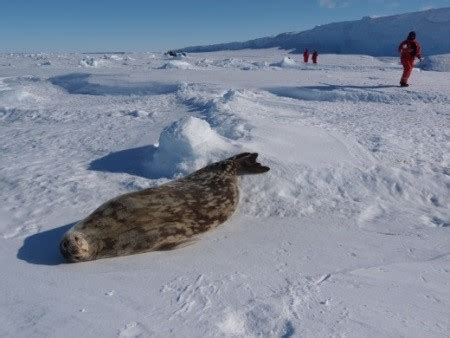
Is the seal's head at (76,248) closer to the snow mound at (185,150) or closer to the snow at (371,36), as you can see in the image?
the snow mound at (185,150)

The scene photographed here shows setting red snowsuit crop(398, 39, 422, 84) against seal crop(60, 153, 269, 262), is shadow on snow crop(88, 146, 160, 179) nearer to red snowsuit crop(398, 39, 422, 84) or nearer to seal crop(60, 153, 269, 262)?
seal crop(60, 153, 269, 262)

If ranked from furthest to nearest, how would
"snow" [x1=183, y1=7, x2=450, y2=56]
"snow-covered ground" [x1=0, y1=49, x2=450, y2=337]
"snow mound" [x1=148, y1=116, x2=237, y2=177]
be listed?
"snow" [x1=183, y1=7, x2=450, y2=56] < "snow mound" [x1=148, y1=116, x2=237, y2=177] < "snow-covered ground" [x1=0, y1=49, x2=450, y2=337]

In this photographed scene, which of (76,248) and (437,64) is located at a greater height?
(76,248)

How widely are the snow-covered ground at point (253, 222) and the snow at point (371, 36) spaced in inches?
882

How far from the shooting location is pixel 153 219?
8.35 feet

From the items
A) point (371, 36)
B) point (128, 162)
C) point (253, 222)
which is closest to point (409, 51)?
point (128, 162)

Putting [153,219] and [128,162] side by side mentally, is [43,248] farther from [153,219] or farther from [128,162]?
[128,162]

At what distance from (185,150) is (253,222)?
98 cm

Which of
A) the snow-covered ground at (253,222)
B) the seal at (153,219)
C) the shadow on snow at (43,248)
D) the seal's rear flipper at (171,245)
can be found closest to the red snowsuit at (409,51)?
the snow-covered ground at (253,222)

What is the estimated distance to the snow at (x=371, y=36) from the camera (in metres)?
25.9

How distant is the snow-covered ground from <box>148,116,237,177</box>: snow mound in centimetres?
1

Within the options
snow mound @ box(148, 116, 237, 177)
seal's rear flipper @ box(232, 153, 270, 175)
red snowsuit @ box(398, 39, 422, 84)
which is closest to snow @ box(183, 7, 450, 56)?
red snowsuit @ box(398, 39, 422, 84)

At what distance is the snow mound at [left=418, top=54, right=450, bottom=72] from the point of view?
43.2 feet

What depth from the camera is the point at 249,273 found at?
7.05 feet
